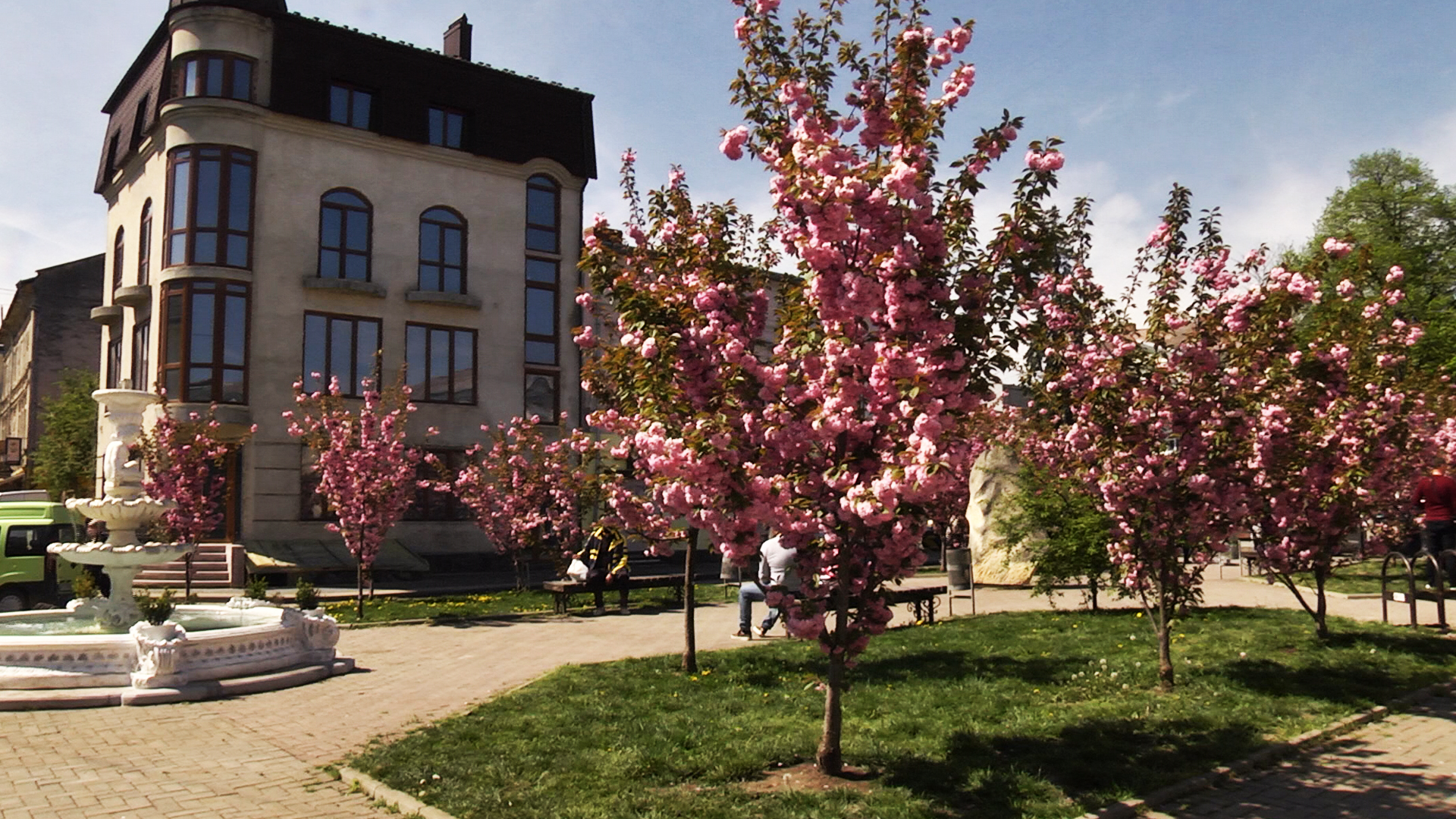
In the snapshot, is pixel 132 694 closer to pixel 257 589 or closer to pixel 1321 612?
pixel 257 589

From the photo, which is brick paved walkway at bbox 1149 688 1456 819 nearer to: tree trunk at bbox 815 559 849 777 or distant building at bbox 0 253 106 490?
tree trunk at bbox 815 559 849 777

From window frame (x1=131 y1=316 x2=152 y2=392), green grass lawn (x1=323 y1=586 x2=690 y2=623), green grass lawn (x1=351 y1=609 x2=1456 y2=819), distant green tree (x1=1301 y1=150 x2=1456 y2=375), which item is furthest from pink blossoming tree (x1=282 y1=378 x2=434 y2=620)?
distant green tree (x1=1301 y1=150 x2=1456 y2=375)

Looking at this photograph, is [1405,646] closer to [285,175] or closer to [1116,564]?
[1116,564]

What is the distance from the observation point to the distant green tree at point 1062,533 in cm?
1475

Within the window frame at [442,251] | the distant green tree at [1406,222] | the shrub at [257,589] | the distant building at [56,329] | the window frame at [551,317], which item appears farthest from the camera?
the distant building at [56,329]

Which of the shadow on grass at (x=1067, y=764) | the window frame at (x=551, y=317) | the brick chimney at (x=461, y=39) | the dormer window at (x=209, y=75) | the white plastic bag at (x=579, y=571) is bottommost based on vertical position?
the shadow on grass at (x=1067, y=764)

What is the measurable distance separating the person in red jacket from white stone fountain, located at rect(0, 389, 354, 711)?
1370 cm

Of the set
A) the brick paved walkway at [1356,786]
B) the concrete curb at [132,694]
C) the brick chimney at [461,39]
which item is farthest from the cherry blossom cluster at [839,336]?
the brick chimney at [461,39]

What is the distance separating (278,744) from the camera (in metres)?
8.13

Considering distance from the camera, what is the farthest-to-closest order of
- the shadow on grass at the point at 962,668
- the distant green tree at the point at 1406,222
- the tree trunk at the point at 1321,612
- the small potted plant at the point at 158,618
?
the distant green tree at the point at 1406,222 → the tree trunk at the point at 1321,612 → the small potted plant at the point at 158,618 → the shadow on grass at the point at 962,668

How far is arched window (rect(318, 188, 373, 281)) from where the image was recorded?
30078 millimetres

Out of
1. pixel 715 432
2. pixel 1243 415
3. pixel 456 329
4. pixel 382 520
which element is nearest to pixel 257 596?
pixel 382 520

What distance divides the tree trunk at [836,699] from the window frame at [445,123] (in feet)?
94.4

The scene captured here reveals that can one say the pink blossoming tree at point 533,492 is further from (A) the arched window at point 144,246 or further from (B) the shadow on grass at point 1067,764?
(A) the arched window at point 144,246
